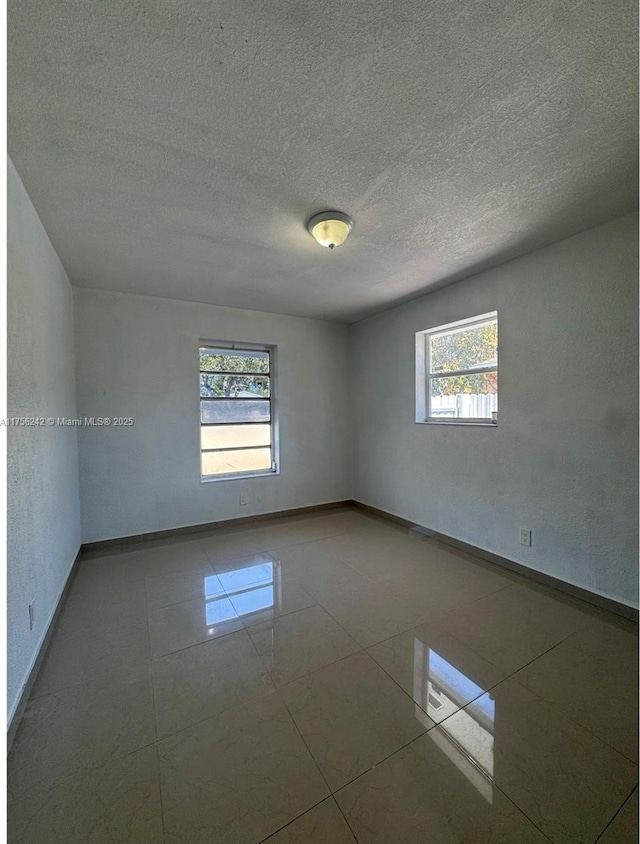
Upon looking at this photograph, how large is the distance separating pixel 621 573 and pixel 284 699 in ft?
7.13

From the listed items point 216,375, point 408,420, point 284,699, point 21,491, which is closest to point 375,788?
point 284,699

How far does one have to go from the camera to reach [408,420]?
3678 millimetres

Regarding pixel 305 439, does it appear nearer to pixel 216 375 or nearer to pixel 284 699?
pixel 216 375

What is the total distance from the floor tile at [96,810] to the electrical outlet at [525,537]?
2.63 metres

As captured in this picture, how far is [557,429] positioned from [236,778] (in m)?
2.65

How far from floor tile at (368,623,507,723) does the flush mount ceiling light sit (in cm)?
242

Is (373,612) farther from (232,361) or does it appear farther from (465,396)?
(232,361)

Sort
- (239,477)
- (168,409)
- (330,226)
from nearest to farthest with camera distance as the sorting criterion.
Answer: (330,226), (168,409), (239,477)

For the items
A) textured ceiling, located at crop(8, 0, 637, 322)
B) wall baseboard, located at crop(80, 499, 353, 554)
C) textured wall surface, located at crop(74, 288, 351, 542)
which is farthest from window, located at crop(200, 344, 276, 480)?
textured ceiling, located at crop(8, 0, 637, 322)

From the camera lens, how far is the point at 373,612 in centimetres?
216

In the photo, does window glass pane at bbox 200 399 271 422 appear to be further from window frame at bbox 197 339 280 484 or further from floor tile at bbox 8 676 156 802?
floor tile at bbox 8 676 156 802

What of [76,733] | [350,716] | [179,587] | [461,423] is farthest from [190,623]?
[461,423]

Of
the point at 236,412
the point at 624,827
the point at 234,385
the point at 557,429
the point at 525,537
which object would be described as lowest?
the point at 624,827

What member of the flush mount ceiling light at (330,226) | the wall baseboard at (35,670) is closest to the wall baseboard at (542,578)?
the flush mount ceiling light at (330,226)
